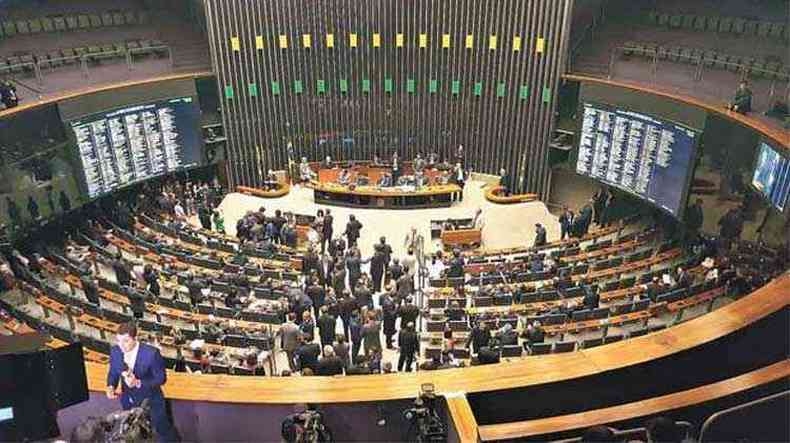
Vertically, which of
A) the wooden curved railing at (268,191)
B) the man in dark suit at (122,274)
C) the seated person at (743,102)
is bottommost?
the wooden curved railing at (268,191)

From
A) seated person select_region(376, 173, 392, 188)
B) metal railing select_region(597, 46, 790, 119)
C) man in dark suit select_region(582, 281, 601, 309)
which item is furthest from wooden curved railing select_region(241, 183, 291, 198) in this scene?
man in dark suit select_region(582, 281, 601, 309)

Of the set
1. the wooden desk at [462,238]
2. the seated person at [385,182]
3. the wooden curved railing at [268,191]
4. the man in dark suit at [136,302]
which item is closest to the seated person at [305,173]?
the wooden curved railing at [268,191]

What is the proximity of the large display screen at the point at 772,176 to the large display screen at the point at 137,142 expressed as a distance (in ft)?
40.1

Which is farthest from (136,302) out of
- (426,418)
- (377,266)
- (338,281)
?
(426,418)

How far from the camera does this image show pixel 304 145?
18.2m

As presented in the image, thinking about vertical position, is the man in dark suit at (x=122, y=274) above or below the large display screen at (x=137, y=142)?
below

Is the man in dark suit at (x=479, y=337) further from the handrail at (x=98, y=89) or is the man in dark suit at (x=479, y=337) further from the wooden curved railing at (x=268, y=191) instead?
the handrail at (x=98, y=89)

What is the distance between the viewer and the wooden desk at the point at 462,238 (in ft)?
45.7

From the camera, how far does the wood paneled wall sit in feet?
53.8

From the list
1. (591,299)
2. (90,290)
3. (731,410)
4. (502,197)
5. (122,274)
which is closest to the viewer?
(731,410)

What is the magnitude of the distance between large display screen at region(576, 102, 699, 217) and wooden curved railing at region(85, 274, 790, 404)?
818 cm

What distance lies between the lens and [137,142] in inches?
560

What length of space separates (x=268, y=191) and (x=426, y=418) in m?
13.4

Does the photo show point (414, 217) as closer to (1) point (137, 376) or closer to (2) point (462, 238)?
(2) point (462, 238)
